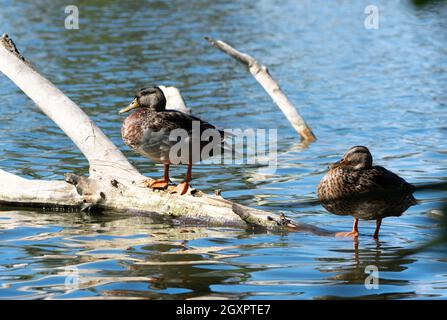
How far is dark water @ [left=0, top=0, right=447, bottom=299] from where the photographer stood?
533cm

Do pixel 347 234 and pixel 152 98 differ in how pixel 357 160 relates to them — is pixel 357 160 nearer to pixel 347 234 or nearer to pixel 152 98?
pixel 347 234

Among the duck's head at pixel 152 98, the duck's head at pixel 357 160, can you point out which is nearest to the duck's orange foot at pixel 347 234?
the duck's head at pixel 357 160

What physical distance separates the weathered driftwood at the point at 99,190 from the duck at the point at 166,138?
17 cm

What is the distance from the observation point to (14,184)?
7.45 meters

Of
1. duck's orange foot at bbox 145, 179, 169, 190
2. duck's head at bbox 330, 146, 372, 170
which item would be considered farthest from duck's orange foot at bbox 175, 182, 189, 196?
duck's head at bbox 330, 146, 372, 170

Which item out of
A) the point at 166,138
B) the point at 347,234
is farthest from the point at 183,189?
the point at 347,234

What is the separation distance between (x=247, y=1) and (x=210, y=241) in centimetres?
2245

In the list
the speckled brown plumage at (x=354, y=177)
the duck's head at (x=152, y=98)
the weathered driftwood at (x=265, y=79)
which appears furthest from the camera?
the weathered driftwood at (x=265, y=79)

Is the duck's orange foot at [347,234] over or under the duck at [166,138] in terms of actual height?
under

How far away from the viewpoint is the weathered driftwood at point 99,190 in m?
6.71

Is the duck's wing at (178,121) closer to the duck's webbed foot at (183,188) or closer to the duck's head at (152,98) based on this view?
the duck's head at (152,98)

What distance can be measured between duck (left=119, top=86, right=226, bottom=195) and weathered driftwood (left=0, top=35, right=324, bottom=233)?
173 mm

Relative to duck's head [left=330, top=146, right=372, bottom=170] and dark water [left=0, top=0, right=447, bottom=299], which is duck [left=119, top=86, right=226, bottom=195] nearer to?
dark water [left=0, top=0, right=447, bottom=299]

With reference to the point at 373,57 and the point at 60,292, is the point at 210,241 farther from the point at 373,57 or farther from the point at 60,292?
the point at 373,57
